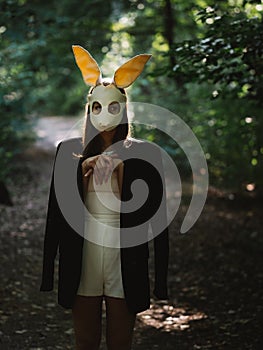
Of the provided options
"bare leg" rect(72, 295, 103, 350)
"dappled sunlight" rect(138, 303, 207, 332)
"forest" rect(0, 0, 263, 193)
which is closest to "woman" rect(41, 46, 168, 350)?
"bare leg" rect(72, 295, 103, 350)

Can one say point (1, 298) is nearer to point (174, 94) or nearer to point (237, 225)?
point (237, 225)

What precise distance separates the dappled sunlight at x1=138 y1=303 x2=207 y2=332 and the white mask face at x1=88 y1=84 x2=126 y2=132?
2.62 meters

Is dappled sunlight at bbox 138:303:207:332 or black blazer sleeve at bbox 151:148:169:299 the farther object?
dappled sunlight at bbox 138:303:207:332

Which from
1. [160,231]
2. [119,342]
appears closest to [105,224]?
[160,231]

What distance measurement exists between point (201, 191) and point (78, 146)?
656cm

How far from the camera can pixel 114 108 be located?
10.2 ft

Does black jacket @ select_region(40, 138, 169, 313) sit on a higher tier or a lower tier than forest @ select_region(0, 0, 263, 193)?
higher

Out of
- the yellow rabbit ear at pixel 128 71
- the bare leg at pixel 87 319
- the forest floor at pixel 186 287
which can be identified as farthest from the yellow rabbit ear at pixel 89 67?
the forest floor at pixel 186 287

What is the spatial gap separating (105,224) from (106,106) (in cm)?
63

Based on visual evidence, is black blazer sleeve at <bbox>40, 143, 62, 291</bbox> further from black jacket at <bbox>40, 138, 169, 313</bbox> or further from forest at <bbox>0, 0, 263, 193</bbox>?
forest at <bbox>0, 0, 263, 193</bbox>

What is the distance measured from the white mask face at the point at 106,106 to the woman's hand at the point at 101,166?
0.54 feet

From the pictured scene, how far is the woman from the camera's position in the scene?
118 inches

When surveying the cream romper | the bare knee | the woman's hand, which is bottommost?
the bare knee

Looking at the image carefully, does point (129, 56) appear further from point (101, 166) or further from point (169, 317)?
point (101, 166)
